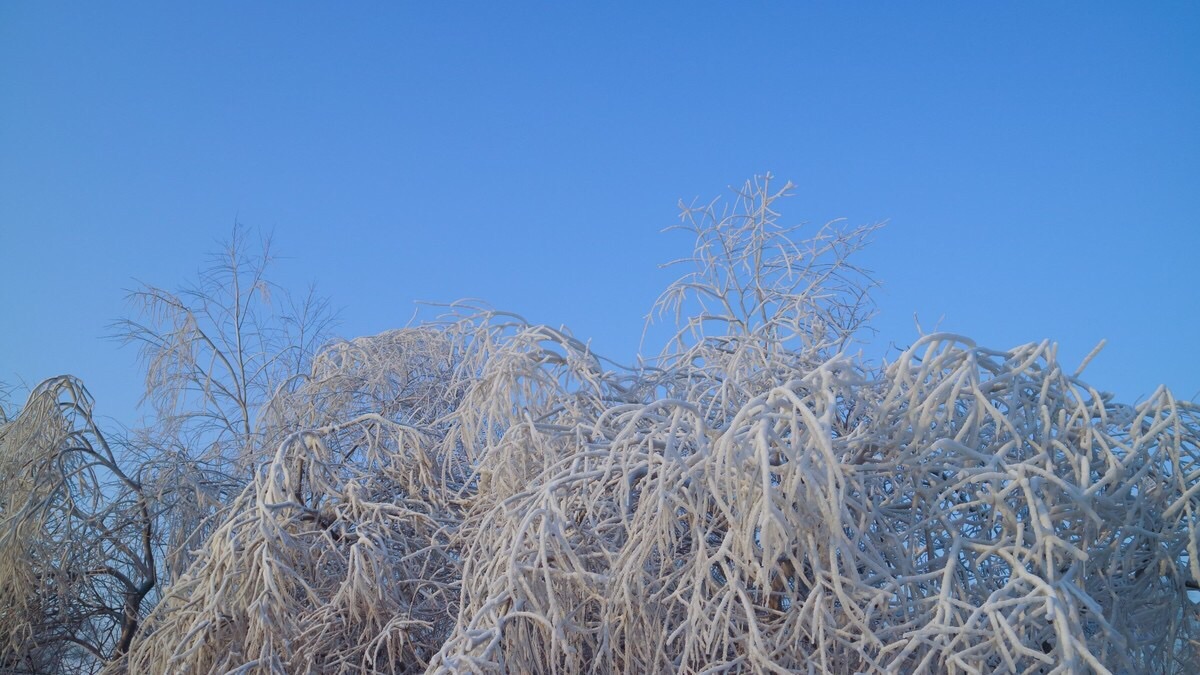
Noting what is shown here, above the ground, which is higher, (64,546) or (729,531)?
(64,546)

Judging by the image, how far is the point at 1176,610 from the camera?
5.78 metres

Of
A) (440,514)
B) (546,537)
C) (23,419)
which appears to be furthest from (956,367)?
(23,419)

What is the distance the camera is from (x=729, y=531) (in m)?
4.85

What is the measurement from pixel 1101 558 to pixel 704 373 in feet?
9.60

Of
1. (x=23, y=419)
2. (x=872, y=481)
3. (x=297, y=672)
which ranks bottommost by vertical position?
(x=297, y=672)

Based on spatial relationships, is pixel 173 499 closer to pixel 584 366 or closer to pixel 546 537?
pixel 584 366

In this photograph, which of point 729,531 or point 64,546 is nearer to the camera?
point 729,531

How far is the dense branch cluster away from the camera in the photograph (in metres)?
4.61

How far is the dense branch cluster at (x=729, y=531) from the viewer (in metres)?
4.61

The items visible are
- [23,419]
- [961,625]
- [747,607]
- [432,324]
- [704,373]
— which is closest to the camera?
[961,625]

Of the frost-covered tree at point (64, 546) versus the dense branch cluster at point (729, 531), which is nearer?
the dense branch cluster at point (729, 531)

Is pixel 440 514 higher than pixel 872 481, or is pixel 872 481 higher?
pixel 440 514

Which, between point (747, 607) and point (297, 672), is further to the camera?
point (297, 672)

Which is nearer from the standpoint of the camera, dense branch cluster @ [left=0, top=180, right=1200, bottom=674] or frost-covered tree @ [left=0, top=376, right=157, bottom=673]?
dense branch cluster @ [left=0, top=180, right=1200, bottom=674]
